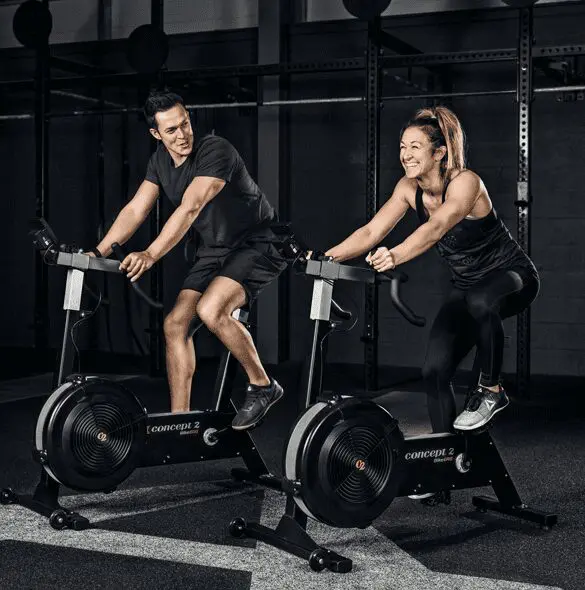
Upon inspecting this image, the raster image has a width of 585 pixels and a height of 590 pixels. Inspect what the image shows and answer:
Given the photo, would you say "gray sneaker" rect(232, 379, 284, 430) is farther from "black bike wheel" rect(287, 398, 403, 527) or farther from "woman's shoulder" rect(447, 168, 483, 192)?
"woman's shoulder" rect(447, 168, 483, 192)

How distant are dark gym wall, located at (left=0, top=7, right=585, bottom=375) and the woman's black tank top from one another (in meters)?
3.09

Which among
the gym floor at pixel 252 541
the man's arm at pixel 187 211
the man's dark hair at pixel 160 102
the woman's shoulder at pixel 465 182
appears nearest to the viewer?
the gym floor at pixel 252 541

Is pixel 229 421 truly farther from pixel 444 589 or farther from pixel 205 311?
pixel 444 589

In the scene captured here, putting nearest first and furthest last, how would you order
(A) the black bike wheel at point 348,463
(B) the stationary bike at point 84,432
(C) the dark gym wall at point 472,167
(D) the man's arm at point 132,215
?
(A) the black bike wheel at point 348,463, (B) the stationary bike at point 84,432, (D) the man's arm at point 132,215, (C) the dark gym wall at point 472,167

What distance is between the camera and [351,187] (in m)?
8.19

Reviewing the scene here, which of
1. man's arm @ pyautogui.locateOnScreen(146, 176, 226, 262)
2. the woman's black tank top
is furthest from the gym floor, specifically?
man's arm @ pyautogui.locateOnScreen(146, 176, 226, 262)

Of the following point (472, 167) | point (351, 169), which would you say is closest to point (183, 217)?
point (472, 167)

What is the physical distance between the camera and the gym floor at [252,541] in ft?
9.76

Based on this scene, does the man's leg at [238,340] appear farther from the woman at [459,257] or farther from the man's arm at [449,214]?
the man's arm at [449,214]

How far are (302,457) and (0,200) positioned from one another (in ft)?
22.6

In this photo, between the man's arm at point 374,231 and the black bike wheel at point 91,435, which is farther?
the black bike wheel at point 91,435

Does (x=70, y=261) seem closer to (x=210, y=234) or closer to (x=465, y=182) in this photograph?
(x=210, y=234)

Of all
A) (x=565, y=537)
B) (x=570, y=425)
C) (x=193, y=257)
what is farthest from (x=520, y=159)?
(x=565, y=537)

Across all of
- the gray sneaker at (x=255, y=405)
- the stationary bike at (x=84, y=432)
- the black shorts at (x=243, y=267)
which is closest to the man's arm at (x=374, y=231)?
the black shorts at (x=243, y=267)
